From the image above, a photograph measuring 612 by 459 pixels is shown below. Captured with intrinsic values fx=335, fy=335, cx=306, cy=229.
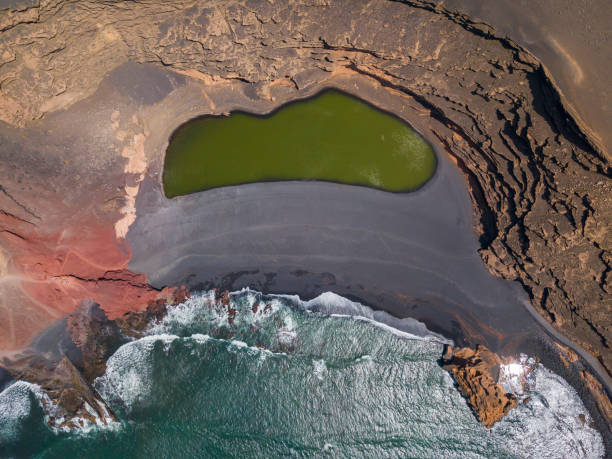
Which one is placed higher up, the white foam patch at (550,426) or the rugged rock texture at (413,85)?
the rugged rock texture at (413,85)

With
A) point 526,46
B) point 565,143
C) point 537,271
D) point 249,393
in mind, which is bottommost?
point 249,393

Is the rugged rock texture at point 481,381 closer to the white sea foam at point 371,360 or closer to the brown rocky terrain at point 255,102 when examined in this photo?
the white sea foam at point 371,360

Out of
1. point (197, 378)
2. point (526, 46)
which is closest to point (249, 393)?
point (197, 378)

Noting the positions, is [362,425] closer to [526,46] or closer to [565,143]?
[565,143]

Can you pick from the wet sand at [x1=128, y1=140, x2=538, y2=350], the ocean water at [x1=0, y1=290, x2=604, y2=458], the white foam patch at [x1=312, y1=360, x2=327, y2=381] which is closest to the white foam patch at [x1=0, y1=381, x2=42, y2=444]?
the ocean water at [x1=0, y1=290, x2=604, y2=458]

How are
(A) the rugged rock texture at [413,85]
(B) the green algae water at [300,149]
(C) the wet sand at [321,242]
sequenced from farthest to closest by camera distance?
1. (B) the green algae water at [300,149]
2. (C) the wet sand at [321,242]
3. (A) the rugged rock texture at [413,85]

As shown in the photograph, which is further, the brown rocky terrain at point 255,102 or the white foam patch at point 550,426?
the white foam patch at point 550,426

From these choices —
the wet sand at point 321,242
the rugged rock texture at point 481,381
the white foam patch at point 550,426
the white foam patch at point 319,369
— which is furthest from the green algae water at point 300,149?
the white foam patch at point 550,426
